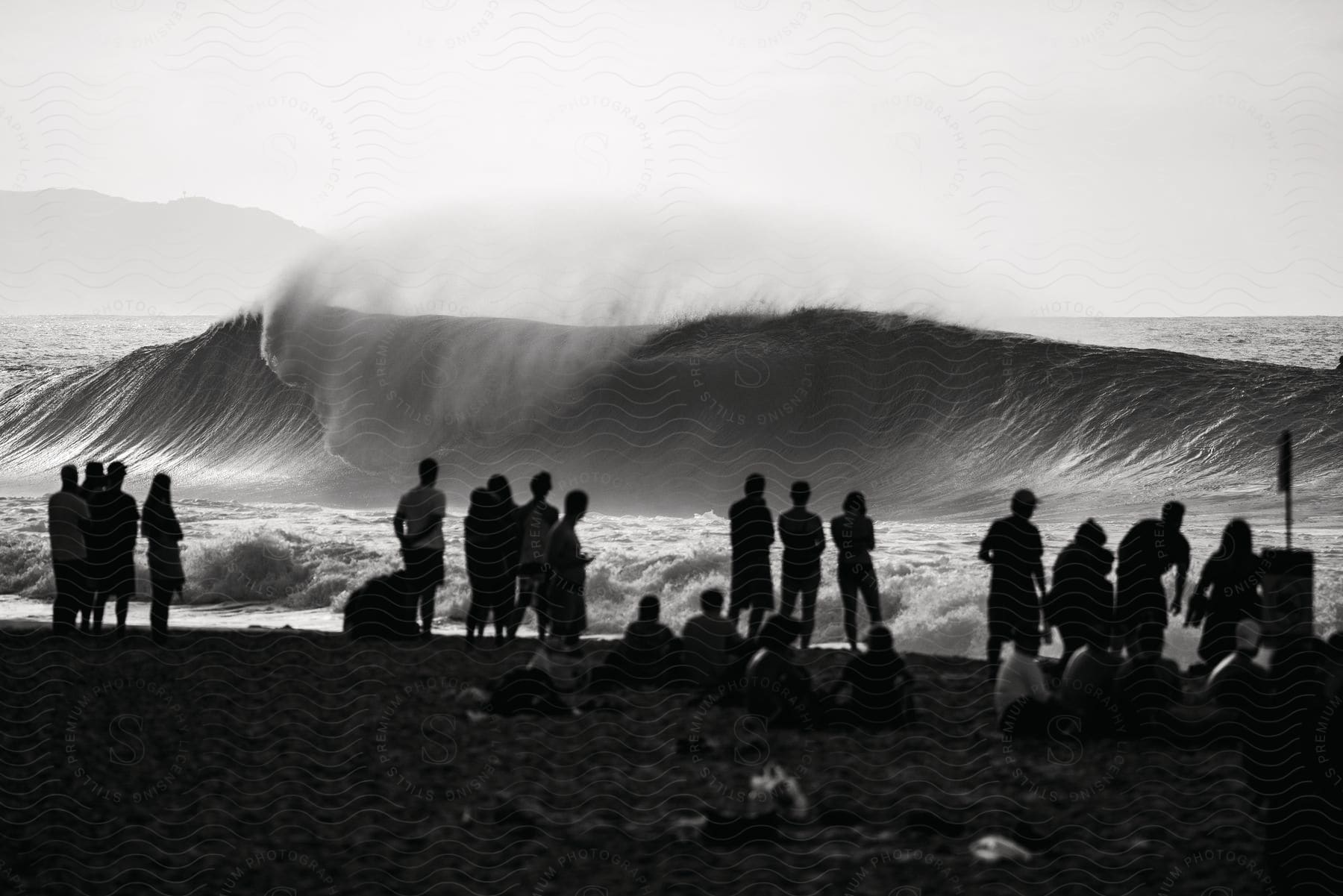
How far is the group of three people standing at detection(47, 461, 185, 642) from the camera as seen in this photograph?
24.5ft

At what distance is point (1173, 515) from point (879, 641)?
2533mm

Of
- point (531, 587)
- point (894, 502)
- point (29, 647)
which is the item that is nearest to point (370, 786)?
point (531, 587)

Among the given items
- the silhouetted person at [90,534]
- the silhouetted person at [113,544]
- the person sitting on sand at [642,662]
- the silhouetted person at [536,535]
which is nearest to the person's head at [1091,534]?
the person sitting on sand at [642,662]

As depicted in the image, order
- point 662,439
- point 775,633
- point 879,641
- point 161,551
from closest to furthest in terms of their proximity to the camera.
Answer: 1. point 879,641
2. point 775,633
3. point 161,551
4. point 662,439

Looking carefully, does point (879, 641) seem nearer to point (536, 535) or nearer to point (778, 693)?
point (778, 693)

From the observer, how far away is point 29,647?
23.9ft

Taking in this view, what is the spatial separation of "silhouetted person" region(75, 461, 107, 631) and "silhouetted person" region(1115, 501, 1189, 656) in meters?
6.16

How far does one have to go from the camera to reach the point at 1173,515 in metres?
6.68

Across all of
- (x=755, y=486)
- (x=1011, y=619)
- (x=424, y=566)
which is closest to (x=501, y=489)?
(x=424, y=566)

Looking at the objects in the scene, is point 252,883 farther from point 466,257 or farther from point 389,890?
point 466,257

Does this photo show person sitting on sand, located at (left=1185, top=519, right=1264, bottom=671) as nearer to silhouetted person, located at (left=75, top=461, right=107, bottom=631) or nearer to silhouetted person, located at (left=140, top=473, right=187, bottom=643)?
silhouetted person, located at (left=140, top=473, right=187, bottom=643)

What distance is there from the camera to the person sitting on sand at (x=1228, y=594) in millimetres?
5988

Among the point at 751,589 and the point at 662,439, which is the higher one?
the point at 662,439

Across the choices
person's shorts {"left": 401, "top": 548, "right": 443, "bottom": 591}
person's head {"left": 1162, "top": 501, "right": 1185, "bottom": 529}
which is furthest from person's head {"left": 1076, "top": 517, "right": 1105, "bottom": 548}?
person's shorts {"left": 401, "top": 548, "right": 443, "bottom": 591}
